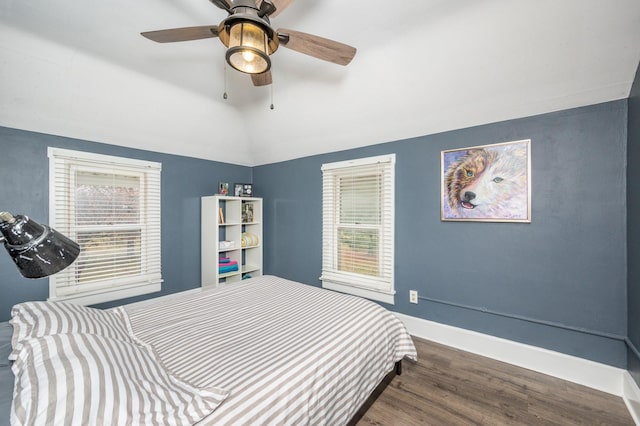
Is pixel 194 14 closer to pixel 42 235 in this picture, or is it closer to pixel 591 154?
pixel 42 235

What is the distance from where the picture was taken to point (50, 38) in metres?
1.90

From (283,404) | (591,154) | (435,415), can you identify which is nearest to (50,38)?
(283,404)

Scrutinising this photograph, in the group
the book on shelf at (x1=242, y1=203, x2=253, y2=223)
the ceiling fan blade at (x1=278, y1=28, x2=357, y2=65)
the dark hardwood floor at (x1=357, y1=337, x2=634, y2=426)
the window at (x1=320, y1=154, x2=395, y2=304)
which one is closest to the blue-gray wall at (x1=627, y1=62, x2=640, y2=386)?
the dark hardwood floor at (x1=357, y1=337, x2=634, y2=426)

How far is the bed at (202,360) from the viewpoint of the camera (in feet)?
2.73

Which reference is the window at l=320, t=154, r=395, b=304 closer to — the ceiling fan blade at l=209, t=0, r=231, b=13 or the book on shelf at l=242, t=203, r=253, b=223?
the book on shelf at l=242, t=203, r=253, b=223

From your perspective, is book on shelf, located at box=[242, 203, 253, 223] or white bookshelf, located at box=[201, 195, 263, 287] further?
book on shelf, located at box=[242, 203, 253, 223]

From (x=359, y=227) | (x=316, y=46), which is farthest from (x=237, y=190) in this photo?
(x=316, y=46)

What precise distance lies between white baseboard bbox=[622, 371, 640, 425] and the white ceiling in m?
2.01

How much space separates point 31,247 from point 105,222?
2551 millimetres

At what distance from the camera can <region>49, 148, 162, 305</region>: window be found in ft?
8.42

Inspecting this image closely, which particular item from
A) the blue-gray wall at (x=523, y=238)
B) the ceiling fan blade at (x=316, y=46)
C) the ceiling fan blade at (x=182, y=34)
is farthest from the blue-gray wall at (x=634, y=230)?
the ceiling fan blade at (x=182, y=34)

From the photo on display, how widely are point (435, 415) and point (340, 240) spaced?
2081 millimetres

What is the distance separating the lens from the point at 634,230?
1.74 m

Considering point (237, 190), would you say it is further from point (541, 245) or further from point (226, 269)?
point (541, 245)
